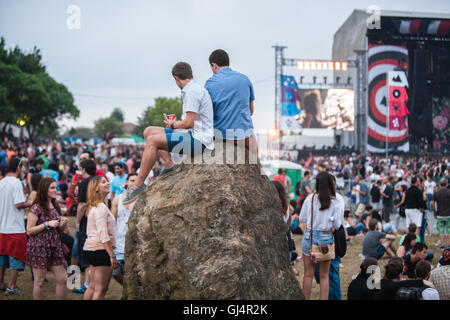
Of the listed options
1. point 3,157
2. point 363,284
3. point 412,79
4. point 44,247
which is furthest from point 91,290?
point 412,79

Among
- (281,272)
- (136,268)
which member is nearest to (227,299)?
(281,272)

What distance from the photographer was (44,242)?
20.7 ft

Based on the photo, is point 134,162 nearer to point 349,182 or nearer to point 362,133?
point 349,182

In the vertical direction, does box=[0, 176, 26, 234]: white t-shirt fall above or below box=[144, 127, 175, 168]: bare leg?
below

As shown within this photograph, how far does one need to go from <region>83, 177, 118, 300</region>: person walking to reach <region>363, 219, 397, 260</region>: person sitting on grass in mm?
6429

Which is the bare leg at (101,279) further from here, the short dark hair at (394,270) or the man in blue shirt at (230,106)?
the short dark hair at (394,270)

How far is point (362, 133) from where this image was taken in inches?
1597

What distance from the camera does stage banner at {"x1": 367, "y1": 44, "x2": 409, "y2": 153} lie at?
1389 inches

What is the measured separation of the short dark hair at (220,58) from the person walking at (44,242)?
2868mm

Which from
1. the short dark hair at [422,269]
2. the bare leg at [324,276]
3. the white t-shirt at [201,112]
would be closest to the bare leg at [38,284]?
the white t-shirt at [201,112]

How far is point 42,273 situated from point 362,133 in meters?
37.4

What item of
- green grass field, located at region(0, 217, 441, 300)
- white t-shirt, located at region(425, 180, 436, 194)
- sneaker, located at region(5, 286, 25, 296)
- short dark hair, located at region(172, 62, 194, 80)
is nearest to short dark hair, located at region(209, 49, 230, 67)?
short dark hair, located at region(172, 62, 194, 80)

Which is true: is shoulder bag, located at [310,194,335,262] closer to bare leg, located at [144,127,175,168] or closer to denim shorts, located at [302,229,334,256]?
denim shorts, located at [302,229,334,256]

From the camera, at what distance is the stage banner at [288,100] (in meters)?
35.9
